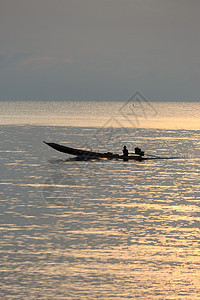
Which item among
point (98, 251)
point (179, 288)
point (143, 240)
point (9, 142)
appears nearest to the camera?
point (179, 288)

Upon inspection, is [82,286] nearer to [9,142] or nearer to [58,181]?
[58,181]

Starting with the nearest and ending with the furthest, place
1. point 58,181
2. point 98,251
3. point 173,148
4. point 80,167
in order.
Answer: point 98,251 → point 58,181 → point 80,167 → point 173,148

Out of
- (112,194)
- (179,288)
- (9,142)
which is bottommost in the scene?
(179,288)

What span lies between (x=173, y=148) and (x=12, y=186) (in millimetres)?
33171

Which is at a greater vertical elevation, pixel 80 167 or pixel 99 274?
pixel 80 167

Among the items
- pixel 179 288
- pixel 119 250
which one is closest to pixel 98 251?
pixel 119 250

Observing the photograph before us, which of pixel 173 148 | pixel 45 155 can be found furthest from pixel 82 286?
pixel 173 148

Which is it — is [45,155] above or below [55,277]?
above

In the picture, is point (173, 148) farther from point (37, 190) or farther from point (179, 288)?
point (179, 288)

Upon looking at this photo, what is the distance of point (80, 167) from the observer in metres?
45.5

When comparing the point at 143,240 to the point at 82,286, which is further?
the point at 143,240

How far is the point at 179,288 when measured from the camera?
1819 cm

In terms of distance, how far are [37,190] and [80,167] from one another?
11743 mm

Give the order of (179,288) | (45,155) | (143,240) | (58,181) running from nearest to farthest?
(179,288) < (143,240) < (58,181) < (45,155)
